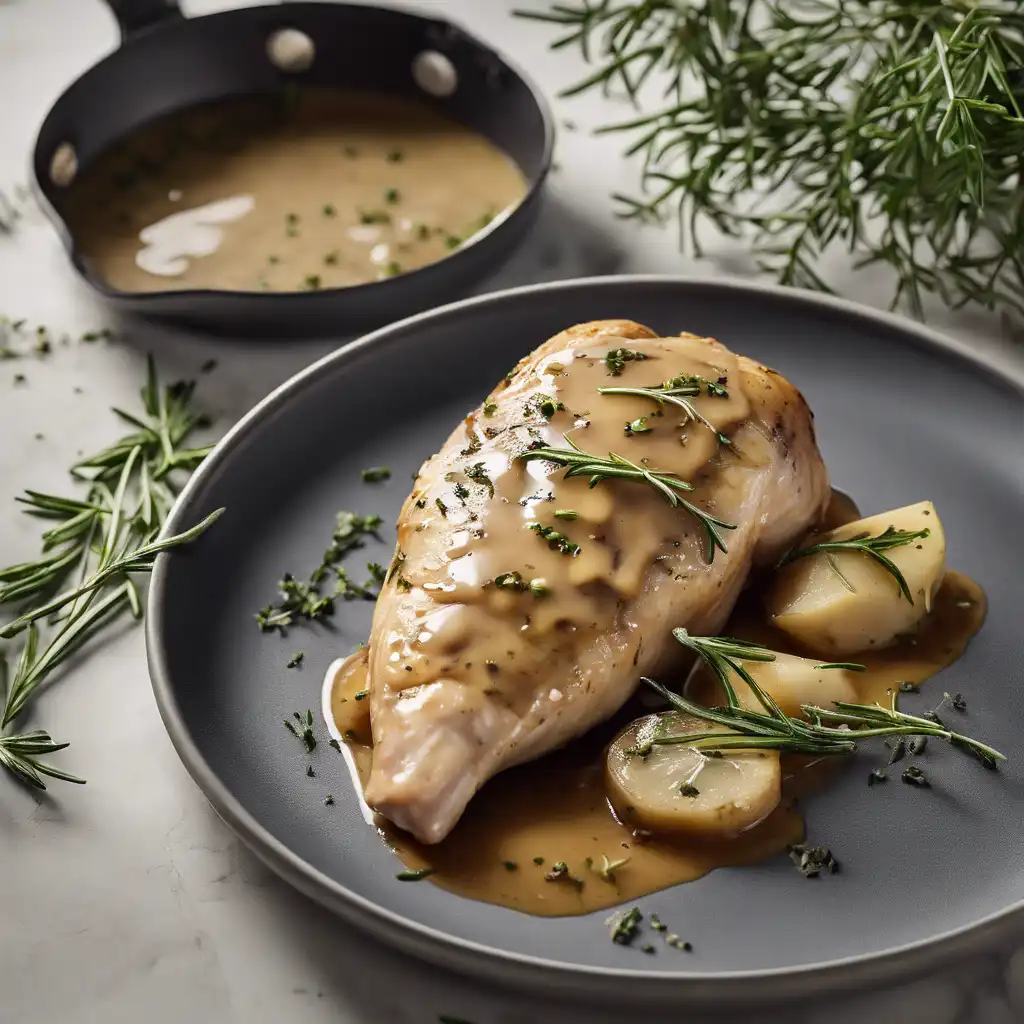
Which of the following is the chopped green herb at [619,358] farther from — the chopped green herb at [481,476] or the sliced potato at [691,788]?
the sliced potato at [691,788]

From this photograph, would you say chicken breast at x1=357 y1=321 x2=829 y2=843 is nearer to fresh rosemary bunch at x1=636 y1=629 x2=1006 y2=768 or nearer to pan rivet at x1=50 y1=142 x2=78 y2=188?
fresh rosemary bunch at x1=636 y1=629 x2=1006 y2=768

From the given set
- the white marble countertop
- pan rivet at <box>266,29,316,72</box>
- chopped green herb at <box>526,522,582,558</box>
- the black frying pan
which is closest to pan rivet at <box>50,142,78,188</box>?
the black frying pan

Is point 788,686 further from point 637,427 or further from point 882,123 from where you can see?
point 882,123

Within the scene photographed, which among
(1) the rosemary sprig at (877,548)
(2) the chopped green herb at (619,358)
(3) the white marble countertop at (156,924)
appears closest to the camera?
(3) the white marble countertop at (156,924)

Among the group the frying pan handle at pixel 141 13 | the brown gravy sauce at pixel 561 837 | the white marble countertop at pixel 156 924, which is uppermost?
the frying pan handle at pixel 141 13

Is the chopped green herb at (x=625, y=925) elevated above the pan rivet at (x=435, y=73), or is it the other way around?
the pan rivet at (x=435, y=73)

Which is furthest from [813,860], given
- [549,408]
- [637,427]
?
[549,408]

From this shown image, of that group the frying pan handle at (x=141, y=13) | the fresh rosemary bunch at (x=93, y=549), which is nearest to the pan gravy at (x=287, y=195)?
the frying pan handle at (x=141, y=13)

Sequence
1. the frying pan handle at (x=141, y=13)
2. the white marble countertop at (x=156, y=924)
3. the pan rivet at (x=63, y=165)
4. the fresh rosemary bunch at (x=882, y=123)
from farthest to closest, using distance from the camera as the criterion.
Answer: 1. the frying pan handle at (x=141, y=13)
2. the pan rivet at (x=63, y=165)
3. the fresh rosemary bunch at (x=882, y=123)
4. the white marble countertop at (x=156, y=924)
